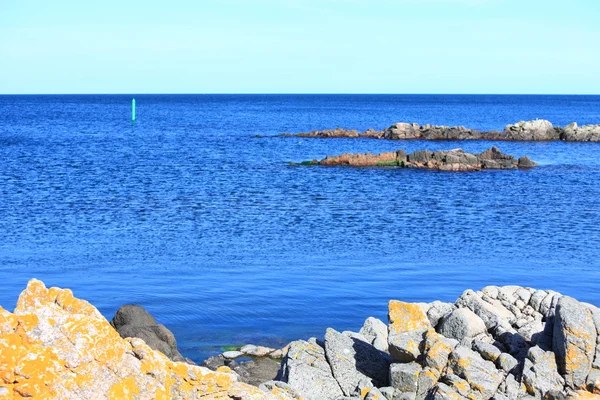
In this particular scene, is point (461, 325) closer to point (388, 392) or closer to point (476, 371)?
point (476, 371)

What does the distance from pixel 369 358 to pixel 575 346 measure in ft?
11.4

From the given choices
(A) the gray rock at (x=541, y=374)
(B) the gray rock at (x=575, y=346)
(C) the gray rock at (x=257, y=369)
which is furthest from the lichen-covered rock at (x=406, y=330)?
(C) the gray rock at (x=257, y=369)

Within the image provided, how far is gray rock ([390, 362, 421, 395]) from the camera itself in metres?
11.8

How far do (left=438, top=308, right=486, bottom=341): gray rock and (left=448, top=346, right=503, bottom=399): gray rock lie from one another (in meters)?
1.59

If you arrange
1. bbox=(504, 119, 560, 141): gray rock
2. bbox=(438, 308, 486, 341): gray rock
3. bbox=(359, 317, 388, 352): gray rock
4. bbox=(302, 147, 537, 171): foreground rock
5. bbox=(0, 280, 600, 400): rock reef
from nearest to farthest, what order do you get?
bbox=(0, 280, 600, 400): rock reef, bbox=(438, 308, 486, 341): gray rock, bbox=(359, 317, 388, 352): gray rock, bbox=(302, 147, 537, 171): foreground rock, bbox=(504, 119, 560, 141): gray rock

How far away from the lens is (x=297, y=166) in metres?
66.5

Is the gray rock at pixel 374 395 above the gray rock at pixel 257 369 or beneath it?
above

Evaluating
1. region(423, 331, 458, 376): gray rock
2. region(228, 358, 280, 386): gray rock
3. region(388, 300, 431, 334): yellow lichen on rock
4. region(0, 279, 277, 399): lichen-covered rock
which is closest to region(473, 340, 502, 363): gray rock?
region(423, 331, 458, 376): gray rock

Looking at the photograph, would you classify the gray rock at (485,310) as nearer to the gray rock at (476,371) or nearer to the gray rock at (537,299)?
the gray rock at (537,299)

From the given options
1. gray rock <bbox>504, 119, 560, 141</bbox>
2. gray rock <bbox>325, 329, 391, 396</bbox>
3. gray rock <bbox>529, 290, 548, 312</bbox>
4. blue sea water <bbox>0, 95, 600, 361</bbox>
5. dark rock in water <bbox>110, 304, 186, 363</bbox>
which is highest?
gray rock <bbox>504, 119, 560, 141</bbox>

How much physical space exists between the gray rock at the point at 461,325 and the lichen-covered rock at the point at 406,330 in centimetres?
43

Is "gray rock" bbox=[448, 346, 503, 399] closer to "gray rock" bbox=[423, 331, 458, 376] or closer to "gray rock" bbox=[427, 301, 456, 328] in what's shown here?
Result: "gray rock" bbox=[423, 331, 458, 376]

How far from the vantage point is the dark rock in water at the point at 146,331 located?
619 inches

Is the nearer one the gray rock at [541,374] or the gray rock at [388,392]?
the gray rock at [541,374]
